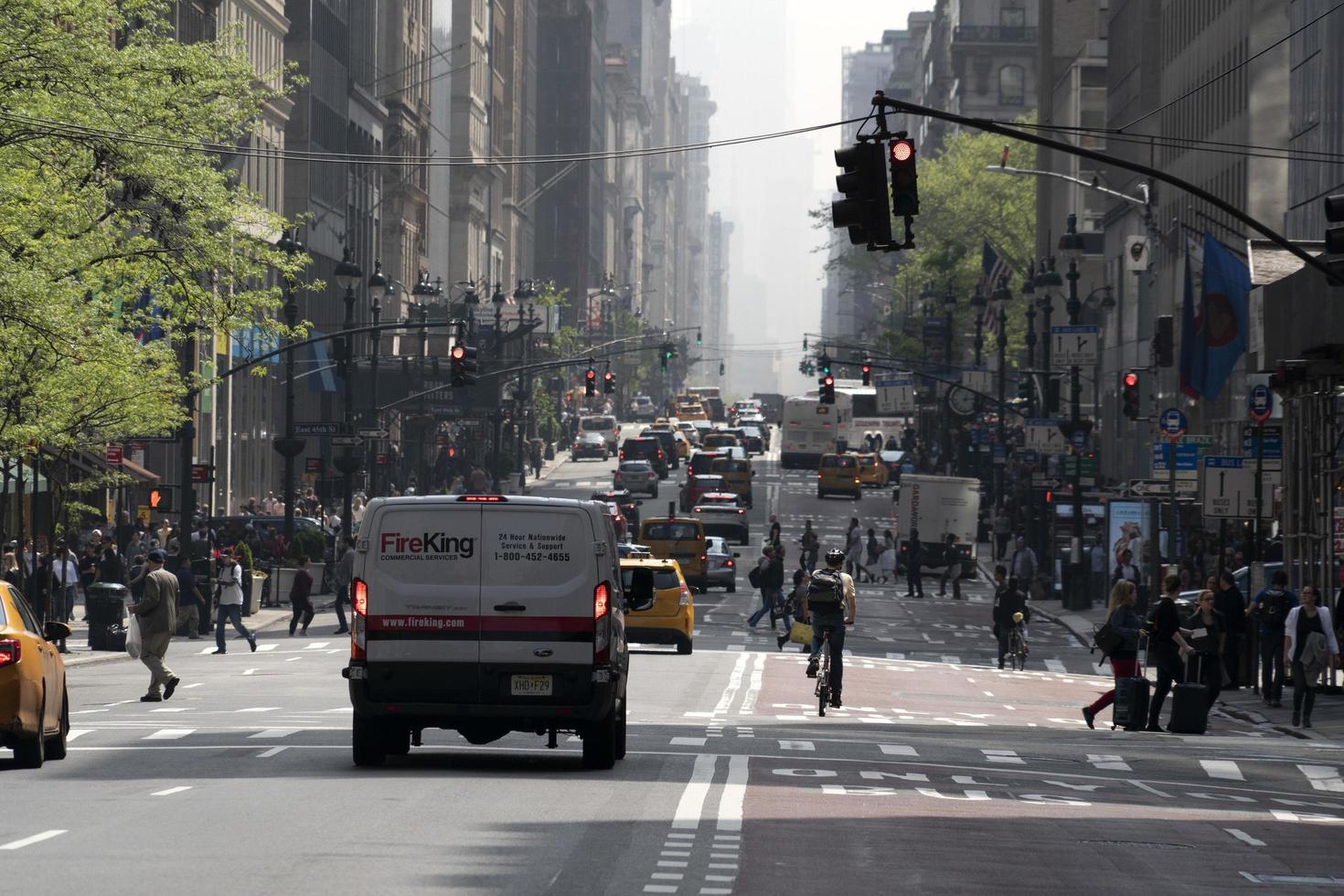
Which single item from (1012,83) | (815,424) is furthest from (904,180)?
(1012,83)

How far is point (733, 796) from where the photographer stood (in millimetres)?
16094

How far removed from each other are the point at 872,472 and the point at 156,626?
82456 mm

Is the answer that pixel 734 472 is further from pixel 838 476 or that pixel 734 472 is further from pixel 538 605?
pixel 538 605

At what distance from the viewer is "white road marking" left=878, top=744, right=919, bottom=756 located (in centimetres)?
2130

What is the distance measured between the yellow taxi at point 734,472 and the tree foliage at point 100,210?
52972 mm

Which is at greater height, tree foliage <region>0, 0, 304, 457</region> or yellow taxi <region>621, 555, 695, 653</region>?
tree foliage <region>0, 0, 304, 457</region>

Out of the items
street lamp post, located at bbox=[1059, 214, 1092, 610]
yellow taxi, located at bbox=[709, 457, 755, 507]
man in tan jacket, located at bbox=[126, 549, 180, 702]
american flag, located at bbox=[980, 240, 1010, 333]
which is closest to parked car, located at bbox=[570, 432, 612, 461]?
yellow taxi, located at bbox=[709, 457, 755, 507]

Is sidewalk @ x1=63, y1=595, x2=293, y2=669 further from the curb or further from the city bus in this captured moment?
the city bus

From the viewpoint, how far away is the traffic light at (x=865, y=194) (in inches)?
786

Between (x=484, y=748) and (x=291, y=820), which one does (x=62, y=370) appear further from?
(x=291, y=820)

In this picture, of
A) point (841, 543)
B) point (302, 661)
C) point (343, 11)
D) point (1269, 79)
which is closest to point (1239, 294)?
point (302, 661)

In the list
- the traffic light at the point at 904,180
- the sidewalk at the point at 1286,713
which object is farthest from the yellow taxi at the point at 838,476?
the traffic light at the point at 904,180

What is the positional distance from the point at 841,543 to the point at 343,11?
114ft

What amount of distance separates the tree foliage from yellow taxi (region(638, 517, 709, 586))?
19.4 metres
